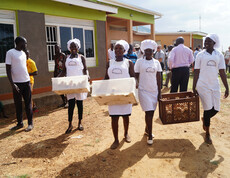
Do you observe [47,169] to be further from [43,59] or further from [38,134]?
[43,59]

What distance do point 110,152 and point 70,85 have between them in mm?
1351

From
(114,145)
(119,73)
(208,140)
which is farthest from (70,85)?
(208,140)

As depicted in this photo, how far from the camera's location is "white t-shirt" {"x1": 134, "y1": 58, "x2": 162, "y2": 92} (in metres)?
3.65

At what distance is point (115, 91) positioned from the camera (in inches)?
116

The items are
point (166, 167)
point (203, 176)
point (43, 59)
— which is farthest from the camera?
point (43, 59)

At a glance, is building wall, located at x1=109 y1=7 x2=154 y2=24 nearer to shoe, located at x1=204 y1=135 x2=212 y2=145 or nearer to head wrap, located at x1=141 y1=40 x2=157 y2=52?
head wrap, located at x1=141 y1=40 x2=157 y2=52

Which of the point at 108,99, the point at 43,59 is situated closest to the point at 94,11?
the point at 43,59

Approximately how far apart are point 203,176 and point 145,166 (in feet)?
2.63

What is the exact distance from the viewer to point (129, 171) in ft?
9.86

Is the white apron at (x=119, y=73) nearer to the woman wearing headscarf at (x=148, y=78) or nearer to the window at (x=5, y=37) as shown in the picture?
the woman wearing headscarf at (x=148, y=78)

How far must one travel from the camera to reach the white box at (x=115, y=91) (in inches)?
115

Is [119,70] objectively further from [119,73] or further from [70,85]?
[70,85]

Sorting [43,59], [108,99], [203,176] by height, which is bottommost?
[203,176]

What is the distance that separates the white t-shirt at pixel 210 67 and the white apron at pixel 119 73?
53.3 inches
